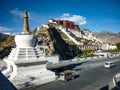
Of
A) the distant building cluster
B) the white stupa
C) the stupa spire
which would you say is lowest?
the white stupa

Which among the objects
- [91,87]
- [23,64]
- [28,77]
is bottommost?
[91,87]

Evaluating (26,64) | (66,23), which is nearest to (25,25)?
(26,64)

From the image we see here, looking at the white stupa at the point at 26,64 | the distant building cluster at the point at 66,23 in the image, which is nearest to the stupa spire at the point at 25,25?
the white stupa at the point at 26,64

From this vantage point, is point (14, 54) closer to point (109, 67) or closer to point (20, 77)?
point (20, 77)

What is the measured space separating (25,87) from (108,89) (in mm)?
8748

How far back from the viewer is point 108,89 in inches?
631

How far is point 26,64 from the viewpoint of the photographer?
1803cm

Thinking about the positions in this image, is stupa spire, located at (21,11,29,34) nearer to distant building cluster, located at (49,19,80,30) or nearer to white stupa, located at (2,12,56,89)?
white stupa, located at (2,12,56,89)

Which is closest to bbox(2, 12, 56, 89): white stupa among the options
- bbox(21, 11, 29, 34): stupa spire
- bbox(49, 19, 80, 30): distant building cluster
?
bbox(21, 11, 29, 34): stupa spire

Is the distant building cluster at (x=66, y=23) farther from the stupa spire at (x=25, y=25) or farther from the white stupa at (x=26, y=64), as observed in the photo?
the white stupa at (x=26, y=64)

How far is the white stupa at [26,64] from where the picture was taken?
17398 millimetres

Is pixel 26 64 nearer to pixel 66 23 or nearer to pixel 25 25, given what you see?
pixel 25 25

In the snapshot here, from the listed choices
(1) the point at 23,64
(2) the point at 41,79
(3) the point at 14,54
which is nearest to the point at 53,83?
(2) the point at 41,79

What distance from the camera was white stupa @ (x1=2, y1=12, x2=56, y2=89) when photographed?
57.1 feet
